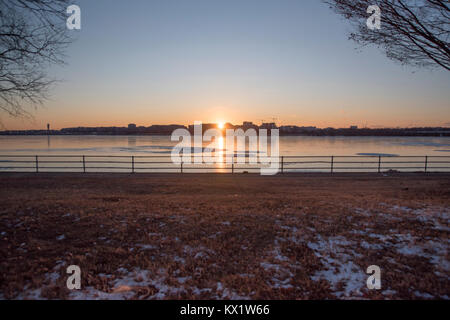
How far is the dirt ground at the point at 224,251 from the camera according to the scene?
11.6 ft

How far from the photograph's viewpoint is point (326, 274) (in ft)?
12.8

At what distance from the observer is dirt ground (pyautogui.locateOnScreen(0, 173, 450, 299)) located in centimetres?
354

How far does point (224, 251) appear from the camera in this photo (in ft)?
14.9

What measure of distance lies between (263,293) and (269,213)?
3.23 metres

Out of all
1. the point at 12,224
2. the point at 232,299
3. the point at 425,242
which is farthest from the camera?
the point at 12,224

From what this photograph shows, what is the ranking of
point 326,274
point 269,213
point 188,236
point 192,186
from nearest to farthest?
point 326,274 < point 188,236 < point 269,213 < point 192,186

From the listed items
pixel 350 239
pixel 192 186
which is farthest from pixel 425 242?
pixel 192 186

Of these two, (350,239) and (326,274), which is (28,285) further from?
(350,239)
